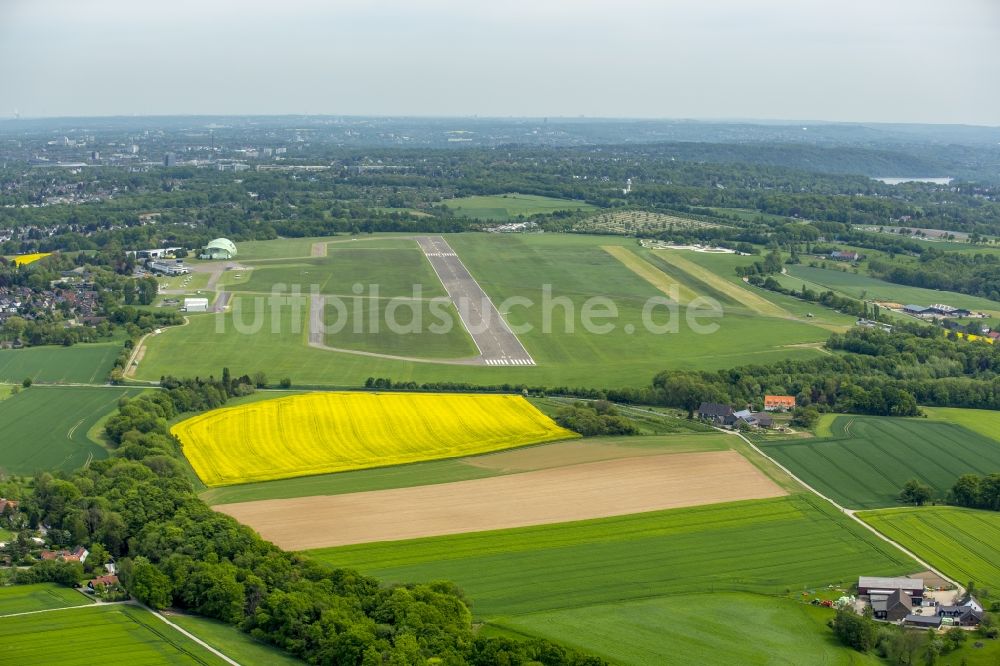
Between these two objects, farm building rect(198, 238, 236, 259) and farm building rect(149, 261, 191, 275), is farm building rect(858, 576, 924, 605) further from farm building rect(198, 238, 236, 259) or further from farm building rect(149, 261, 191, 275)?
farm building rect(198, 238, 236, 259)

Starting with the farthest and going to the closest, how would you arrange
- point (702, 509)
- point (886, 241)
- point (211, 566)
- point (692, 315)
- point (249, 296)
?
point (886, 241) < point (249, 296) < point (692, 315) < point (702, 509) < point (211, 566)

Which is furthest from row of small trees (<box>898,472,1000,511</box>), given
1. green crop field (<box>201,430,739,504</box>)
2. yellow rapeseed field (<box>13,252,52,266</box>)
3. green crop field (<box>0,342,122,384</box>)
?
yellow rapeseed field (<box>13,252,52,266</box>)

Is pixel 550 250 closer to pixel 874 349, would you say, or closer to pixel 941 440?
pixel 874 349

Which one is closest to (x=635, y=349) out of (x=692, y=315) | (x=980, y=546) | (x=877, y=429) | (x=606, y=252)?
(x=692, y=315)

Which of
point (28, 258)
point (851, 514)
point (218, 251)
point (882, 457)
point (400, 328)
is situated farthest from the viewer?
point (218, 251)

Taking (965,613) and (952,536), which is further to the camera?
(952,536)

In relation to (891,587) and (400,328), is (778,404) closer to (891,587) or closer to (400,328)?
(891,587)

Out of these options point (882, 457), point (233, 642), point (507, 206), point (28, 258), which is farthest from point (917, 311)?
point (28, 258)

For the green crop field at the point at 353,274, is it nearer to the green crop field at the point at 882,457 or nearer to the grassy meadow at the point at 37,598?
the green crop field at the point at 882,457
